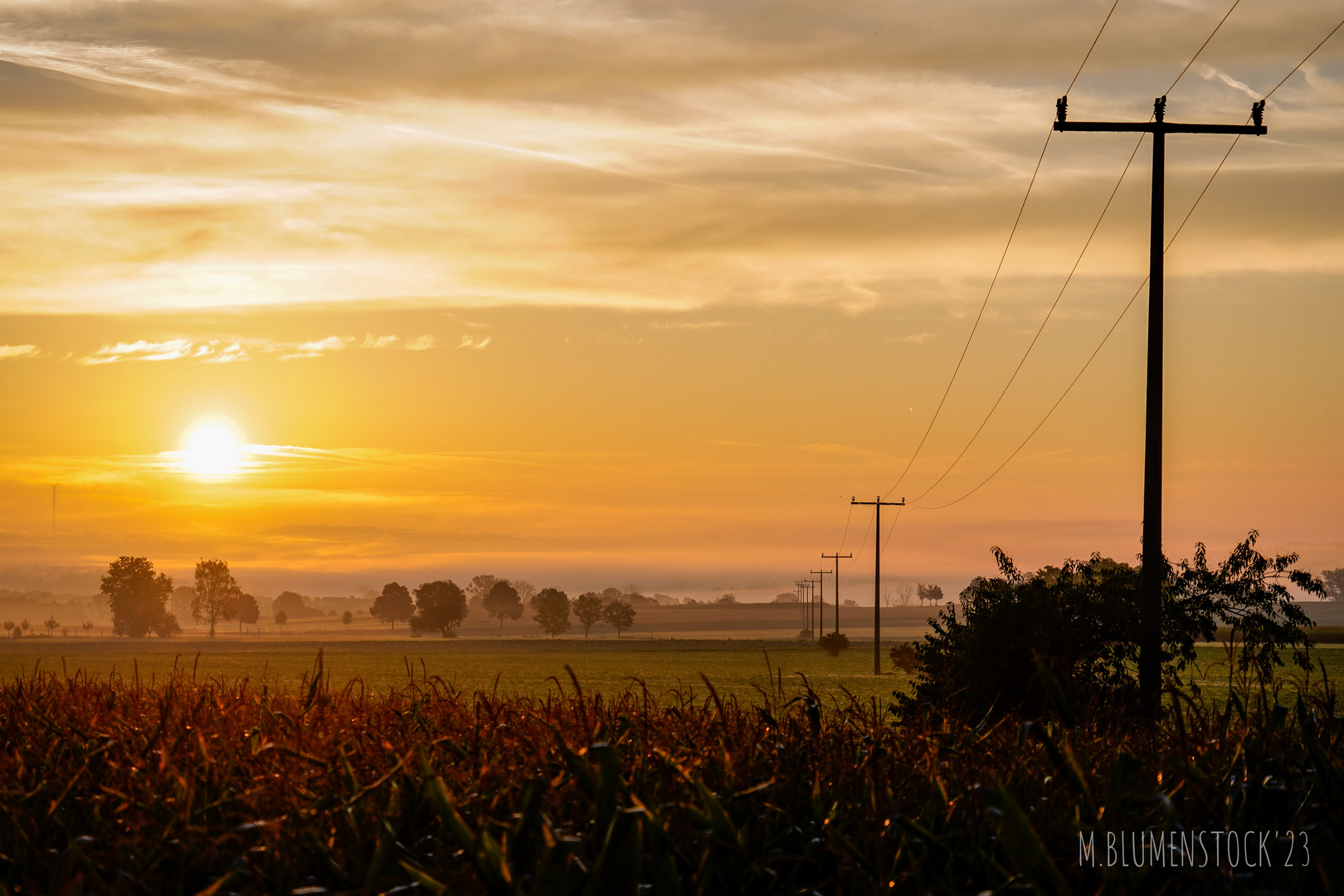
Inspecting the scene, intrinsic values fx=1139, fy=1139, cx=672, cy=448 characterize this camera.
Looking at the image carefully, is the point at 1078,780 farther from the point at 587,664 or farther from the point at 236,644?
the point at 236,644

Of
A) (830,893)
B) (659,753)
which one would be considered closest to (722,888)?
(830,893)

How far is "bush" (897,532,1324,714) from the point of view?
2470cm

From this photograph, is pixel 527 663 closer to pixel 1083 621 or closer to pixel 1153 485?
pixel 1083 621

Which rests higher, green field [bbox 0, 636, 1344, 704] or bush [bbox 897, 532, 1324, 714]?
bush [bbox 897, 532, 1324, 714]

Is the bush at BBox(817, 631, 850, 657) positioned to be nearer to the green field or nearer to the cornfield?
the green field

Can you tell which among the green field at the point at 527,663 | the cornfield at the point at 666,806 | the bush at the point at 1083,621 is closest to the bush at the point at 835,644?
the green field at the point at 527,663

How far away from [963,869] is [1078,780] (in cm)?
69

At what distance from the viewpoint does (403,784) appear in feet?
18.7

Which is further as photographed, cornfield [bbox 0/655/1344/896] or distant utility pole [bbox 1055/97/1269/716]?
distant utility pole [bbox 1055/97/1269/716]

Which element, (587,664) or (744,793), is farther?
(587,664)

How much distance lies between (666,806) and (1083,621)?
23972 mm

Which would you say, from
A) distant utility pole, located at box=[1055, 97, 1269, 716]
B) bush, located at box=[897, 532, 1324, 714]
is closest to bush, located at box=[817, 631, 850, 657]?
bush, located at box=[897, 532, 1324, 714]

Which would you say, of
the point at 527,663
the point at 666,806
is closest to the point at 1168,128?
the point at 666,806

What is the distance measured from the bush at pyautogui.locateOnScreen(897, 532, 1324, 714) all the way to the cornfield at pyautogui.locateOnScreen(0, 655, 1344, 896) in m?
15.8
